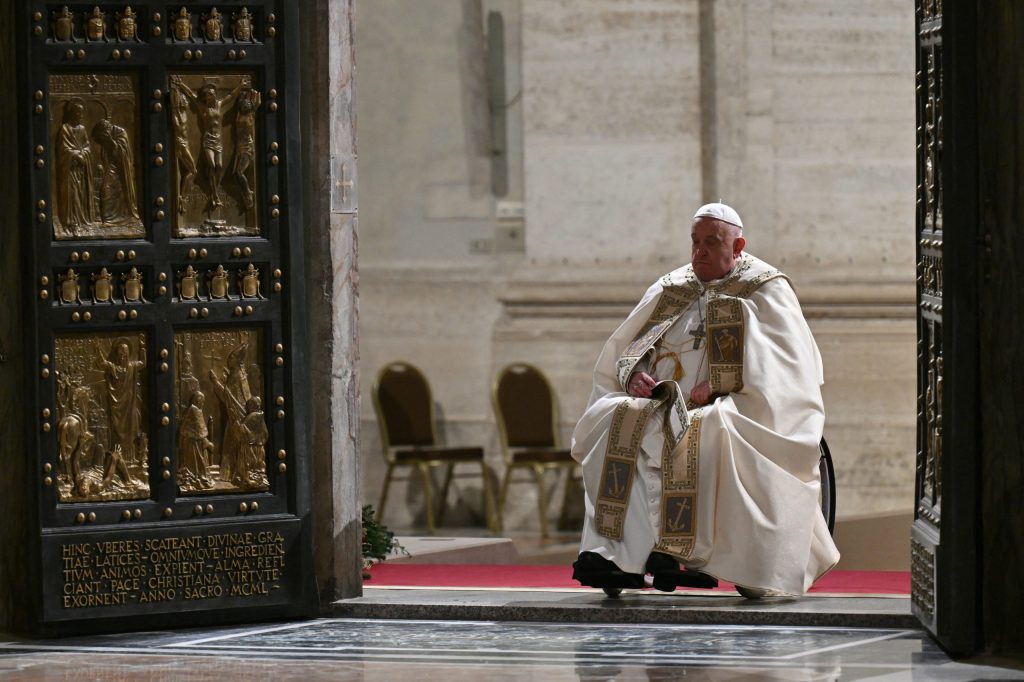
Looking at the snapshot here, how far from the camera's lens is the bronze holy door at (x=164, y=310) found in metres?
7.47

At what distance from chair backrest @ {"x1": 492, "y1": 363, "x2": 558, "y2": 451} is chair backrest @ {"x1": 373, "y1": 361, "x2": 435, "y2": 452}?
576 millimetres

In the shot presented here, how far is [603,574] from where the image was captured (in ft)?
25.2

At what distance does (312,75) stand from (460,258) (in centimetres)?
661

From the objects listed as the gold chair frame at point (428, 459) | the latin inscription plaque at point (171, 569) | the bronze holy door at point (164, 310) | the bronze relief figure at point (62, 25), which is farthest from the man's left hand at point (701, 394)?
the gold chair frame at point (428, 459)

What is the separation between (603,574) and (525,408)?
20.2 feet

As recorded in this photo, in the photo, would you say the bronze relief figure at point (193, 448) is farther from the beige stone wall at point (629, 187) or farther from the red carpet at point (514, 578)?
the beige stone wall at point (629, 187)

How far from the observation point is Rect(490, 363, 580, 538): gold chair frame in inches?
536

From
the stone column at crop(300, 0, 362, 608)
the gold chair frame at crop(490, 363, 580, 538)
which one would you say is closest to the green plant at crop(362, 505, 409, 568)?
the stone column at crop(300, 0, 362, 608)

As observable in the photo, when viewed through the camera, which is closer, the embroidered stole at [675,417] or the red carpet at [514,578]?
the embroidered stole at [675,417]

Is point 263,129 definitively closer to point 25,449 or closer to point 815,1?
point 25,449

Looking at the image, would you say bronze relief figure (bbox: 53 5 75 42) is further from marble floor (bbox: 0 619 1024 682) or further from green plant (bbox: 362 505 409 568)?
green plant (bbox: 362 505 409 568)

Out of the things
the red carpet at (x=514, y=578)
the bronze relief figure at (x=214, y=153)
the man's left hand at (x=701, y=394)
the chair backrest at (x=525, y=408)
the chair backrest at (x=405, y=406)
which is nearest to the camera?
the bronze relief figure at (x=214, y=153)

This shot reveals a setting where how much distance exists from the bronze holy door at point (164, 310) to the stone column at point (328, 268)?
123 millimetres

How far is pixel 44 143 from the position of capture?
7.46 metres
